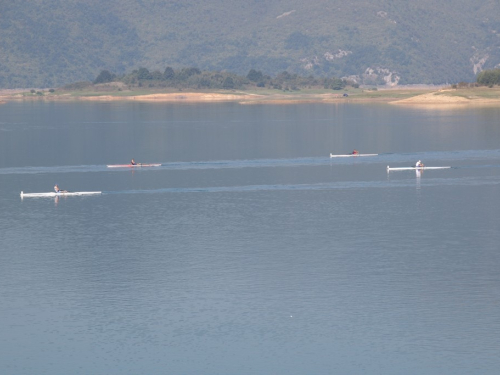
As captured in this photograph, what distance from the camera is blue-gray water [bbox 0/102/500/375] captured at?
4134 centimetres

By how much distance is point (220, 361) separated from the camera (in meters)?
40.5

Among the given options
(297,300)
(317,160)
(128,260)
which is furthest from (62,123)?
(297,300)

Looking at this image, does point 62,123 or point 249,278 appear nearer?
point 249,278

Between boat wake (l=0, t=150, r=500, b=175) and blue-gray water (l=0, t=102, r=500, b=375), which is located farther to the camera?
boat wake (l=0, t=150, r=500, b=175)

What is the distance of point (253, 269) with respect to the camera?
54.0m

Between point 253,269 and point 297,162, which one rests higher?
point 297,162

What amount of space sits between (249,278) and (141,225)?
18.3 metres

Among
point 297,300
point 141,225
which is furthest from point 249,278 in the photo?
point 141,225

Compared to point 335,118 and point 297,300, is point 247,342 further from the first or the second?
point 335,118

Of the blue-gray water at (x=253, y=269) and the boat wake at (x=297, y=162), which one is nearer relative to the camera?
the blue-gray water at (x=253, y=269)

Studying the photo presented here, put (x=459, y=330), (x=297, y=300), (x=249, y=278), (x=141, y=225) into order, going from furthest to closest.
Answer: (x=141, y=225), (x=249, y=278), (x=297, y=300), (x=459, y=330)

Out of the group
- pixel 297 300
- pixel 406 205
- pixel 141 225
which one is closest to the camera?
pixel 297 300

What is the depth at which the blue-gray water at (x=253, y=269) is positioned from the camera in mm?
41344

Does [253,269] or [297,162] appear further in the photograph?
[297,162]
